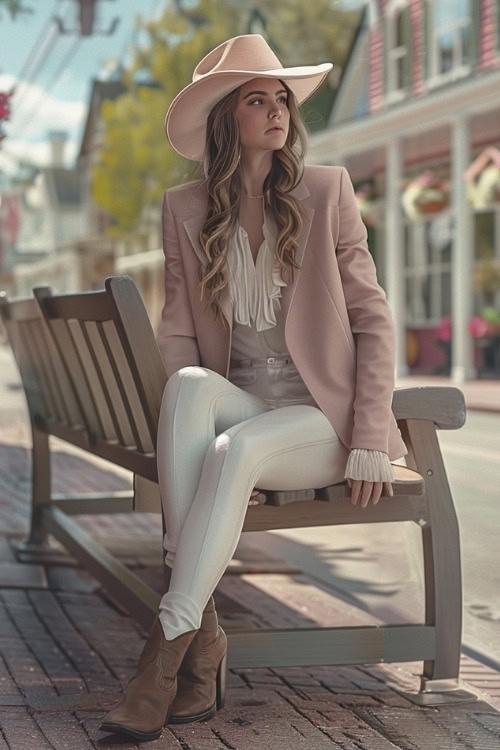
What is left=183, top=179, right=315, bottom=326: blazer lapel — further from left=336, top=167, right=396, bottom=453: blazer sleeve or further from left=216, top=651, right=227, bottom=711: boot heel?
left=216, top=651, right=227, bottom=711: boot heel

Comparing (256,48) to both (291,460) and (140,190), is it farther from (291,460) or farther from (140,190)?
(140,190)

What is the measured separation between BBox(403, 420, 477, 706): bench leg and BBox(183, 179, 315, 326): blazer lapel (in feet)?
1.57

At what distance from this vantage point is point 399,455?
9.77ft

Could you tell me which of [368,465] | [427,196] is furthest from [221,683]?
[427,196]

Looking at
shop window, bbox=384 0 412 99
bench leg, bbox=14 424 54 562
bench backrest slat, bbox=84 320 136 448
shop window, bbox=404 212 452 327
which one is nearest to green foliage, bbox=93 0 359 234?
shop window, bbox=384 0 412 99

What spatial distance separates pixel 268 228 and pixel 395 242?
58.5 feet

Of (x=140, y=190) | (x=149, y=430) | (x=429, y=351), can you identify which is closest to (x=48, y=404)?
(x=149, y=430)

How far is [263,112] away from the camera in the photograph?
10.0ft

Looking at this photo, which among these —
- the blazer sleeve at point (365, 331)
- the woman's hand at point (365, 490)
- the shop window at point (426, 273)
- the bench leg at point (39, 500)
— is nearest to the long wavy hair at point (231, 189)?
the blazer sleeve at point (365, 331)

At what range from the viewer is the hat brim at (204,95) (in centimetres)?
298

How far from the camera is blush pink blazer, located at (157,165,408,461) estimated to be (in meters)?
2.95

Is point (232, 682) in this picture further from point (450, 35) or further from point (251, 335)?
point (450, 35)

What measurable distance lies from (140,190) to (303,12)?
585 centimetres

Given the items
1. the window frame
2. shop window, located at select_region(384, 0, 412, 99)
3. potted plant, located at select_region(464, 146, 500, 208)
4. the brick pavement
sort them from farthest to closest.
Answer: shop window, located at select_region(384, 0, 412, 99) < the window frame < potted plant, located at select_region(464, 146, 500, 208) < the brick pavement
